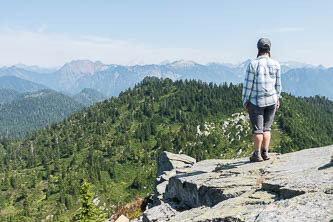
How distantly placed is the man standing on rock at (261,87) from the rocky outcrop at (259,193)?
209 cm

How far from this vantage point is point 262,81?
39.4 feet

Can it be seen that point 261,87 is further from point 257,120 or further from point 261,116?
point 257,120

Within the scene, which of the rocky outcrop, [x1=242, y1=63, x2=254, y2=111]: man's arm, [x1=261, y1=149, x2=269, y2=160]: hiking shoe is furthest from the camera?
[x1=261, y1=149, x2=269, y2=160]: hiking shoe

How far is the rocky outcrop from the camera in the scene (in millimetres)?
6570

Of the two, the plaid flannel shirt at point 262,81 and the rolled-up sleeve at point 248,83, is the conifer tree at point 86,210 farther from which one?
the plaid flannel shirt at point 262,81

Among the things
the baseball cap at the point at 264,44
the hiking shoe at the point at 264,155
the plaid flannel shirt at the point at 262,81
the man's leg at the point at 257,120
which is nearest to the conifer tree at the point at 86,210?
the hiking shoe at the point at 264,155

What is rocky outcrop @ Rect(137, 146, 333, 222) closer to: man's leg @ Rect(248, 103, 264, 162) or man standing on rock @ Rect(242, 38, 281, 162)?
man's leg @ Rect(248, 103, 264, 162)

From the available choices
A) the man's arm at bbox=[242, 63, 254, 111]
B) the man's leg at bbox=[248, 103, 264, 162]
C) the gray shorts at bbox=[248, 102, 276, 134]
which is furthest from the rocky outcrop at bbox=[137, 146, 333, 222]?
the man's arm at bbox=[242, 63, 254, 111]

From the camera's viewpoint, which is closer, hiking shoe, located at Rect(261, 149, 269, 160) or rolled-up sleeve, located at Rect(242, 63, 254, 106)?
rolled-up sleeve, located at Rect(242, 63, 254, 106)

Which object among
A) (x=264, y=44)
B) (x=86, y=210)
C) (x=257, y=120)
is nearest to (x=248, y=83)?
(x=257, y=120)

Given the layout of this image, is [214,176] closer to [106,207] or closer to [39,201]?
[106,207]

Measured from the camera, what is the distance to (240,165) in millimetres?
14516

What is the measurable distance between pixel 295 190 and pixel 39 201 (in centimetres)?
18831

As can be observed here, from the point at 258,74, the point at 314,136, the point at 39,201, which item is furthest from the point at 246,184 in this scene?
the point at 314,136
